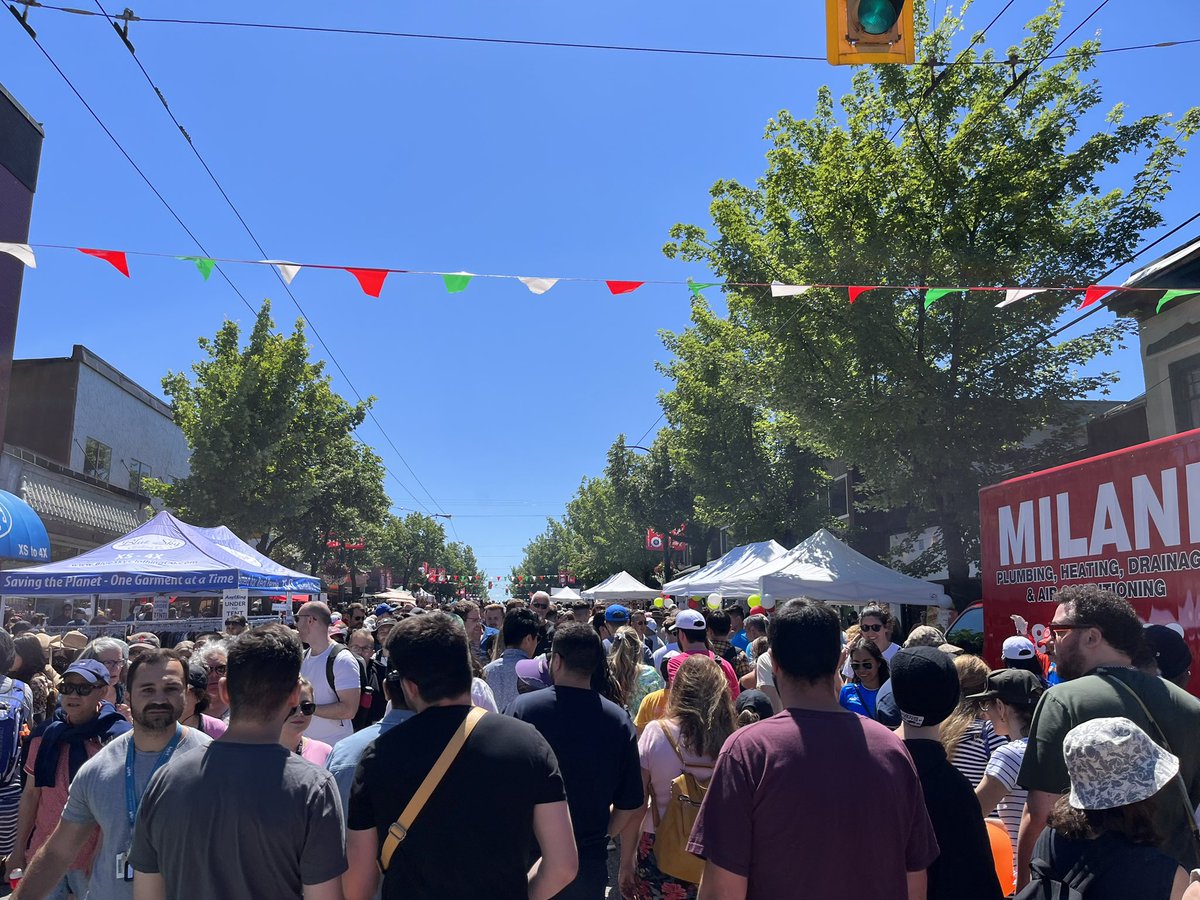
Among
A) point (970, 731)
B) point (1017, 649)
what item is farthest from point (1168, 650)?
point (970, 731)

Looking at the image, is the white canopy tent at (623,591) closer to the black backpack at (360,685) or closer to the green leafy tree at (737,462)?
the green leafy tree at (737,462)

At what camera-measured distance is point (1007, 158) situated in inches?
620

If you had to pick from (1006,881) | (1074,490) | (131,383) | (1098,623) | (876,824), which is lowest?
(1006,881)

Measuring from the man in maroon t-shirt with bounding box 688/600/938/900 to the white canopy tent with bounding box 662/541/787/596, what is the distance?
12.4m

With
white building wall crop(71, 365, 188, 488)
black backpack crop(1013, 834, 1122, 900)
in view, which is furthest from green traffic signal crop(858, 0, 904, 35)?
white building wall crop(71, 365, 188, 488)

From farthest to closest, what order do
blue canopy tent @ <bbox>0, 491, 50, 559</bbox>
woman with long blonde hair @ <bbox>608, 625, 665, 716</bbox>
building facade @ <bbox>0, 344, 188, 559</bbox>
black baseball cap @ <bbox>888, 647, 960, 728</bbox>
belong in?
building facade @ <bbox>0, 344, 188, 559</bbox> → blue canopy tent @ <bbox>0, 491, 50, 559</bbox> → woman with long blonde hair @ <bbox>608, 625, 665, 716</bbox> → black baseball cap @ <bbox>888, 647, 960, 728</bbox>

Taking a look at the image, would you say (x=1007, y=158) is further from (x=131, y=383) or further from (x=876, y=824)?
(x=131, y=383)

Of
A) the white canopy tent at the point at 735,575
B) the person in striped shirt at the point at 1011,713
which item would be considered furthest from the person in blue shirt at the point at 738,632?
the person in striped shirt at the point at 1011,713

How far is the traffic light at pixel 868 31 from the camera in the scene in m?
5.44

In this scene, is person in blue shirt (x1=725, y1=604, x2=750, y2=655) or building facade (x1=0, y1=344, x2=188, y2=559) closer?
person in blue shirt (x1=725, y1=604, x2=750, y2=655)

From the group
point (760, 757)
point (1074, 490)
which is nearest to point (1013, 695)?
point (760, 757)

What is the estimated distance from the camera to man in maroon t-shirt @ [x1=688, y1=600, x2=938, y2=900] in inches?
97.4

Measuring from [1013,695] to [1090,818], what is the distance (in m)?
1.84

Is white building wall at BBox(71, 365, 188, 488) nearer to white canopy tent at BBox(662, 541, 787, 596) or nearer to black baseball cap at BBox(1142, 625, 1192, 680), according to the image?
white canopy tent at BBox(662, 541, 787, 596)
